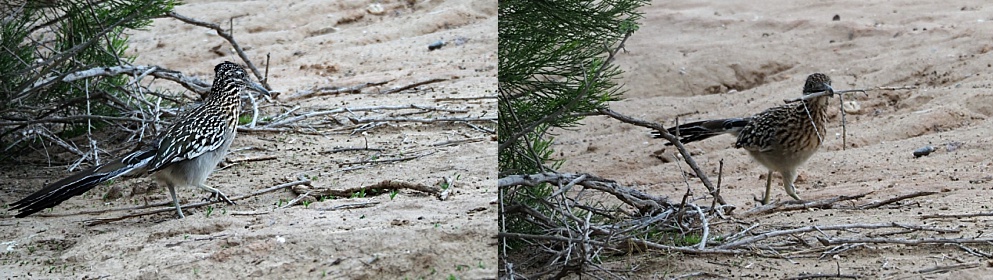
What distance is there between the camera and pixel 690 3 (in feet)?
26.4

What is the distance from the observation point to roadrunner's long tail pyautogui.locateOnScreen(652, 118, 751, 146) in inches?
172

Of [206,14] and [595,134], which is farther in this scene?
[206,14]

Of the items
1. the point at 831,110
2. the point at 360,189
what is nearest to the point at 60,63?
the point at 360,189

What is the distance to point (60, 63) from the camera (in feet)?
13.0

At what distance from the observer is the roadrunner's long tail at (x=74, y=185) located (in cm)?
296

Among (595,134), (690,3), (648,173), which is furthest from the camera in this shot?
(690,3)

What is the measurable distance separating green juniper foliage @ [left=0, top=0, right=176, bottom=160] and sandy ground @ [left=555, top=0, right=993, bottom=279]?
1813 mm

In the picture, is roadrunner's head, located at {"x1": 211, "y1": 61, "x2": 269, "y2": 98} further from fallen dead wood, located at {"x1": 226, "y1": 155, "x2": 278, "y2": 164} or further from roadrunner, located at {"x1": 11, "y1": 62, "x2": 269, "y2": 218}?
fallen dead wood, located at {"x1": 226, "y1": 155, "x2": 278, "y2": 164}

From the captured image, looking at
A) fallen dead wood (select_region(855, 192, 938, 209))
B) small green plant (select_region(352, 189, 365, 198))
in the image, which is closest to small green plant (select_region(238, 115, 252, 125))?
small green plant (select_region(352, 189, 365, 198))

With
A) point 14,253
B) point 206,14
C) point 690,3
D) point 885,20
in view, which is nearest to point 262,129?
point 14,253

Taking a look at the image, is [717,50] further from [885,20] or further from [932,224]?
[932,224]

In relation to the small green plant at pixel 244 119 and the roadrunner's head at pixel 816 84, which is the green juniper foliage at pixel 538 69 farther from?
the small green plant at pixel 244 119

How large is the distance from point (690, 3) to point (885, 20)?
1821mm

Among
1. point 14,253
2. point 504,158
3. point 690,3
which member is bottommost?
point 690,3
